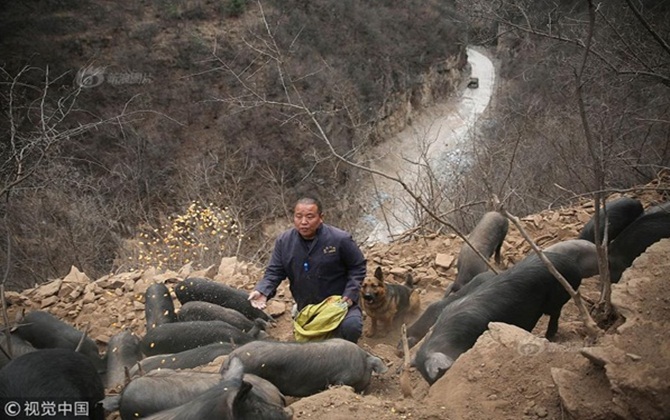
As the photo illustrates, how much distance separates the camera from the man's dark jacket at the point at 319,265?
5.50 m

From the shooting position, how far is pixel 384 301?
696 centimetres

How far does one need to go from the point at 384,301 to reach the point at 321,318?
167 centimetres

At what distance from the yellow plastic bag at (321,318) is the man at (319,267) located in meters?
0.10

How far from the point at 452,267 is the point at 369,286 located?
7.55ft

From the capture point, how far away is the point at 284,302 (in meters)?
7.77

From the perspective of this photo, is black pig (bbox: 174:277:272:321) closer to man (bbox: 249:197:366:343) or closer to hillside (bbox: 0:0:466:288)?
man (bbox: 249:197:366:343)

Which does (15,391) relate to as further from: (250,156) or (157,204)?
(250,156)

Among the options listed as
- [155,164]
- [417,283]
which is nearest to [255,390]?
[417,283]

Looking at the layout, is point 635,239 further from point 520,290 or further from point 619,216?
point 520,290

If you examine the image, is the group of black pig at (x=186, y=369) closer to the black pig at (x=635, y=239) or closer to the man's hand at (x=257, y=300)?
the man's hand at (x=257, y=300)

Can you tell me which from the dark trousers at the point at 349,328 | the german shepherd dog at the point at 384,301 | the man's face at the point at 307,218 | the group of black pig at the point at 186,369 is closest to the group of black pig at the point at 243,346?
the group of black pig at the point at 186,369

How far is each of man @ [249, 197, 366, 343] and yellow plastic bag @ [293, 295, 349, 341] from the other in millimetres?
99

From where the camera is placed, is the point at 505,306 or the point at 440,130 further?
the point at 440,130

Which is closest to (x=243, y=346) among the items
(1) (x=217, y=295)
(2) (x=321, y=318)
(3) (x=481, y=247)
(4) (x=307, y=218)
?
(2) (x=321, y=318)
